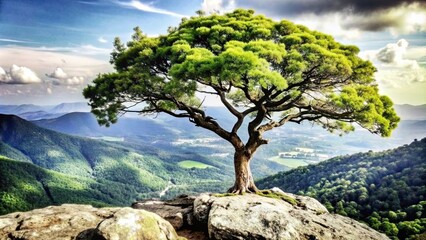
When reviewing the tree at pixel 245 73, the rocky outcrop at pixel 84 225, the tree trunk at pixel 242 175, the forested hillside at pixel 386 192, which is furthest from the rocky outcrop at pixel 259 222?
the forested hillside at pixel 386 192

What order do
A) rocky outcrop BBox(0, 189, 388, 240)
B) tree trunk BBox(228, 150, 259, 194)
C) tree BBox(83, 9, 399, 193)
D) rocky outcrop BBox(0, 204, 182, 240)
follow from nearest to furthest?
rocky outcrop BBox(0, 204, 182, 240)
rocky outcrop BBox(0, 189, 388, 240)
tree BBox(83, 9, 399, 193)
tree trunk BBox(228, 150, 259, 194)

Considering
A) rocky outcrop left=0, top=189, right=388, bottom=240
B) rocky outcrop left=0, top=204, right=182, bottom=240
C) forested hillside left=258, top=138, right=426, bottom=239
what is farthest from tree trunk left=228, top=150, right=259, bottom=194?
forested hillside left=258, top=138, right=426, bottom=239

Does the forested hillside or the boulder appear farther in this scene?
the forested hillside

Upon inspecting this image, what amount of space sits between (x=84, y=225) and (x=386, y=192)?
37810mm

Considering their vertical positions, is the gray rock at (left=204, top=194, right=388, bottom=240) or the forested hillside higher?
the gray rock at (left=204, top=194, right=388, bottom=240)

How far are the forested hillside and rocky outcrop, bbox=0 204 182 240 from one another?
2566 cm

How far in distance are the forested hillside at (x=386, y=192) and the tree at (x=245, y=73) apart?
19.6 m

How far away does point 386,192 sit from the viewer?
37906mm

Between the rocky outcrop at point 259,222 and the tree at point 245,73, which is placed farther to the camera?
the tree at point 245,73

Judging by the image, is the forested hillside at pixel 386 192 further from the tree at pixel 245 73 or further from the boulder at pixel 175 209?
the boulder at pixel 175 209

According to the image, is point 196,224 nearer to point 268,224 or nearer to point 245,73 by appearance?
point 268,224

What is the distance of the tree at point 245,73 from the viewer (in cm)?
1091

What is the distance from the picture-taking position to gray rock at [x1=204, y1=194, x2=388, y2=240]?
9.05 m

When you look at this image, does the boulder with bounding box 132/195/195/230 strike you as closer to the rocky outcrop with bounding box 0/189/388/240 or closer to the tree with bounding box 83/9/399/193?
the rocky outcrop with bounding box 0/189/388/240
